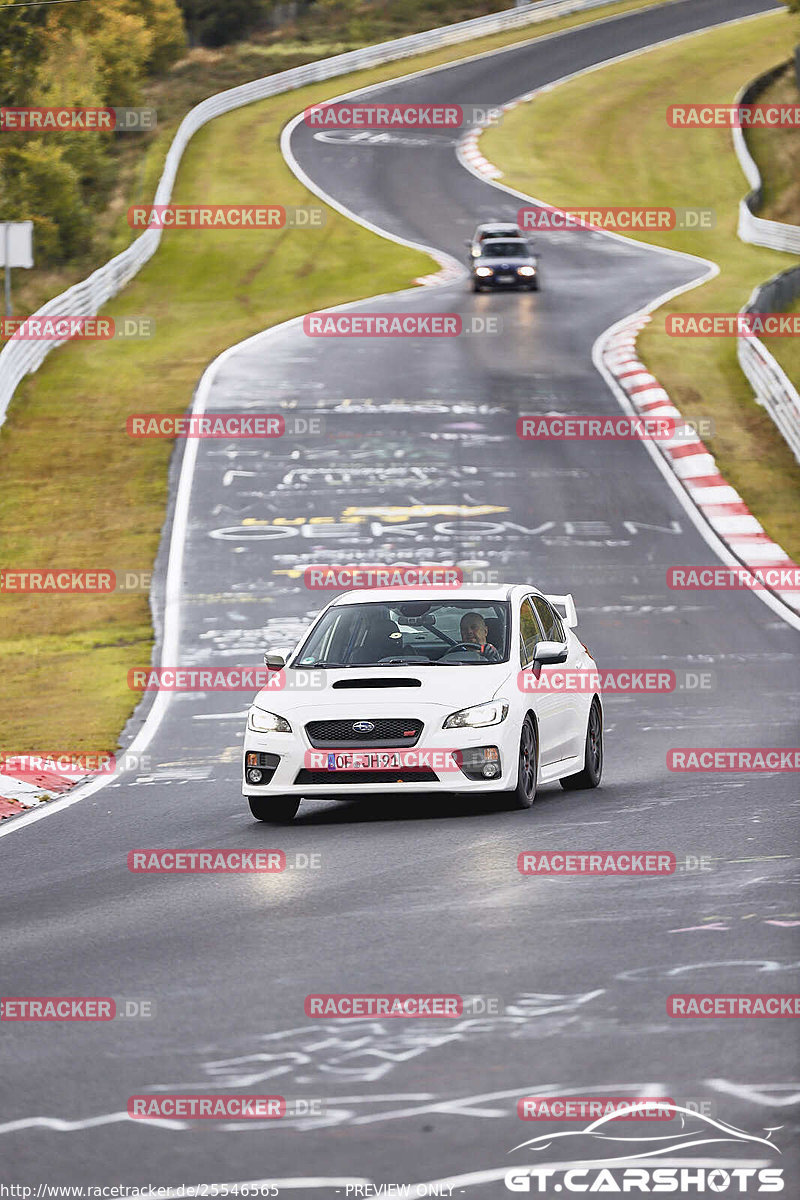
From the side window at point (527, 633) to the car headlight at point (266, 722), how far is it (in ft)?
5.77

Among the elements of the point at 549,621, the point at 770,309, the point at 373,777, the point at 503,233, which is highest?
the point at 549,621

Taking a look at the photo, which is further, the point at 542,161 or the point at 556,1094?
the point at 542,161

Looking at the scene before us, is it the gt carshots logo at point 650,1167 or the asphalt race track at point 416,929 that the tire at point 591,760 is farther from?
the gt carshots logo at point 650,1167

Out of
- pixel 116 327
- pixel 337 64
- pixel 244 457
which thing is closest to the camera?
pixel 244 457

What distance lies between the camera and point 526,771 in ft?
42.0

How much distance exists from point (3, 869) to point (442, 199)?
173ft

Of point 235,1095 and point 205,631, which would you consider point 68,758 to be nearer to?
point 205,631

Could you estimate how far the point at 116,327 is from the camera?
152 feet

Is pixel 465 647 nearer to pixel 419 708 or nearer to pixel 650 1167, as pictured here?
pixel 419 708

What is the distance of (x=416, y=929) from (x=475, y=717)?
12.2 feet

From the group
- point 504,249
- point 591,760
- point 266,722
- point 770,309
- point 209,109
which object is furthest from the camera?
point 209,109

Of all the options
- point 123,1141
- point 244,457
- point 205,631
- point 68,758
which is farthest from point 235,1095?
point 244,457

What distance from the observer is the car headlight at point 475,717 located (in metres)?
12.5

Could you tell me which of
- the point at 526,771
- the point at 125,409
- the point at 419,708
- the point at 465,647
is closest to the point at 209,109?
the point at 125,409
